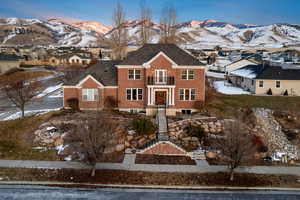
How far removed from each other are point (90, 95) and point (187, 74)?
11.2m

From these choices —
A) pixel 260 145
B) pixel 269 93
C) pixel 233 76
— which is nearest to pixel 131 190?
pixel 260 145

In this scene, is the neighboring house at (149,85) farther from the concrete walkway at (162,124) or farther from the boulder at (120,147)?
the boulder at (120,147)

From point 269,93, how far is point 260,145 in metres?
20.8

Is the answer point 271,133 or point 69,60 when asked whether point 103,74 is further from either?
point 69,60

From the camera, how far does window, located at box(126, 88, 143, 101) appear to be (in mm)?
27109

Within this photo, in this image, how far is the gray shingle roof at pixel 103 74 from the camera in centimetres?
2744

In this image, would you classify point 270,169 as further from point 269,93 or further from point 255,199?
point 269,93

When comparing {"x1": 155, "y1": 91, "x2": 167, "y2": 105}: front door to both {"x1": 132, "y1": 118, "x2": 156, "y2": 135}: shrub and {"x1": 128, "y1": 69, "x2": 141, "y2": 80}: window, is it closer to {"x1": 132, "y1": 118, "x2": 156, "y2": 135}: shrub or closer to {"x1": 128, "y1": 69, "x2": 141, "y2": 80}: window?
{"x1": 128, "y1": 69, "x2": 141, "y2": 80}: window

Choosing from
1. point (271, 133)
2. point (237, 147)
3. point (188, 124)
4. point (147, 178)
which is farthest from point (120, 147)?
point (271, 133)

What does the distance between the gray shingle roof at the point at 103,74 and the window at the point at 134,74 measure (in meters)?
2.04

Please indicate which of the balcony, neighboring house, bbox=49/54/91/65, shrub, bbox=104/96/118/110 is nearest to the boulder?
shrub, bbox=104/96/118/110

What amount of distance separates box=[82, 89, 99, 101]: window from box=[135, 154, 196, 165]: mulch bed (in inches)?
431

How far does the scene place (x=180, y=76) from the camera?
26625 mm

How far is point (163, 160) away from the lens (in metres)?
17.9
